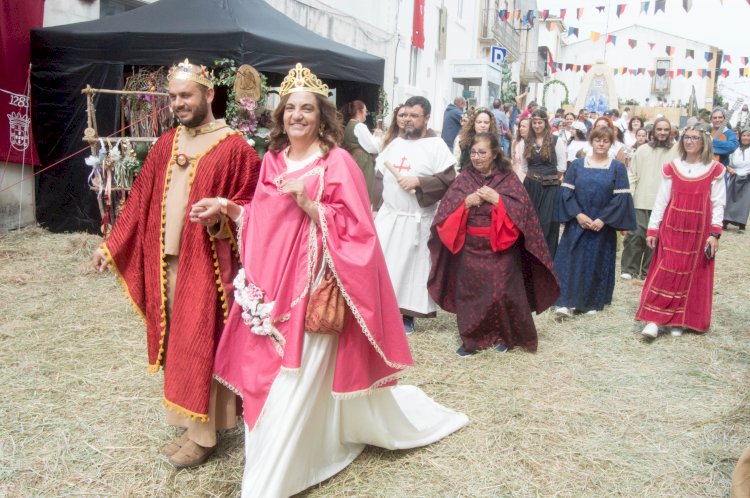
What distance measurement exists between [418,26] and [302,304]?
18150mm

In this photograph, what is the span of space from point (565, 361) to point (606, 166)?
1981 mm

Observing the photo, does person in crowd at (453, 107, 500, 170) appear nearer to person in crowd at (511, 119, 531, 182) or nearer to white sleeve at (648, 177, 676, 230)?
person in crowd at (511, 119, 531, 182)

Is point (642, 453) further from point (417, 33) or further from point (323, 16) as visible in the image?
point (417, 33)

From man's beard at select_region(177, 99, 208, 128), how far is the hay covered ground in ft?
5.07

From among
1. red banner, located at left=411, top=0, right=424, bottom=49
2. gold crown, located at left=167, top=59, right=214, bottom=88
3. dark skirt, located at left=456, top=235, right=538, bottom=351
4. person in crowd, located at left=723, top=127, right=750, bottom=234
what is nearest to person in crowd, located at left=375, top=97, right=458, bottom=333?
dark skirt, located at left=456, top=235, right=538, bottom=351

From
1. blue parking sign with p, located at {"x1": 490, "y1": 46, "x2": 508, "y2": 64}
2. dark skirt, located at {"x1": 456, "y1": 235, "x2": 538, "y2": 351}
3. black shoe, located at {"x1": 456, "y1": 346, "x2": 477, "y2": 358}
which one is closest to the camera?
dark skirt, located at {"x1": 456, "y1": 235, "x2": 538, "y2": 351}

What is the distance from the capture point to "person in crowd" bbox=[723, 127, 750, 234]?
11234 mm

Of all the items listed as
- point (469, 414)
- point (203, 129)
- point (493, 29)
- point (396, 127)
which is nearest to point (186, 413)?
point (203, 129)

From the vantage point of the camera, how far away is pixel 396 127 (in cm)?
546

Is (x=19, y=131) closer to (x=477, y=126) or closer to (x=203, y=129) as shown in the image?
(x=477, y=126)

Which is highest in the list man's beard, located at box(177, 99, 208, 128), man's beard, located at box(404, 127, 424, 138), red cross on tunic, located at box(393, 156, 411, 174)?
man's beard, located at box(404, 127, 424, 138)

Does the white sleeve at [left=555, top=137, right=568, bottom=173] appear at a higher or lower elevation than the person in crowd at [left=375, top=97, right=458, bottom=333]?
higher

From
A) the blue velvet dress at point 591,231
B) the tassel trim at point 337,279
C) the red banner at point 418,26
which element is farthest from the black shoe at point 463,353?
the red banner at point 418,26

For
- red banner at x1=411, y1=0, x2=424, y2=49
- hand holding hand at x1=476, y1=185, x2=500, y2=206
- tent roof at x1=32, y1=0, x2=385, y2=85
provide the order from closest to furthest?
hand holding hand at x1=476, y1=185, x2=500, y2=206 < tent roof at x1=32, y1=0, x2=385, y2=85 < red banner at x1=411, y1=0, x2=424, y2=49
